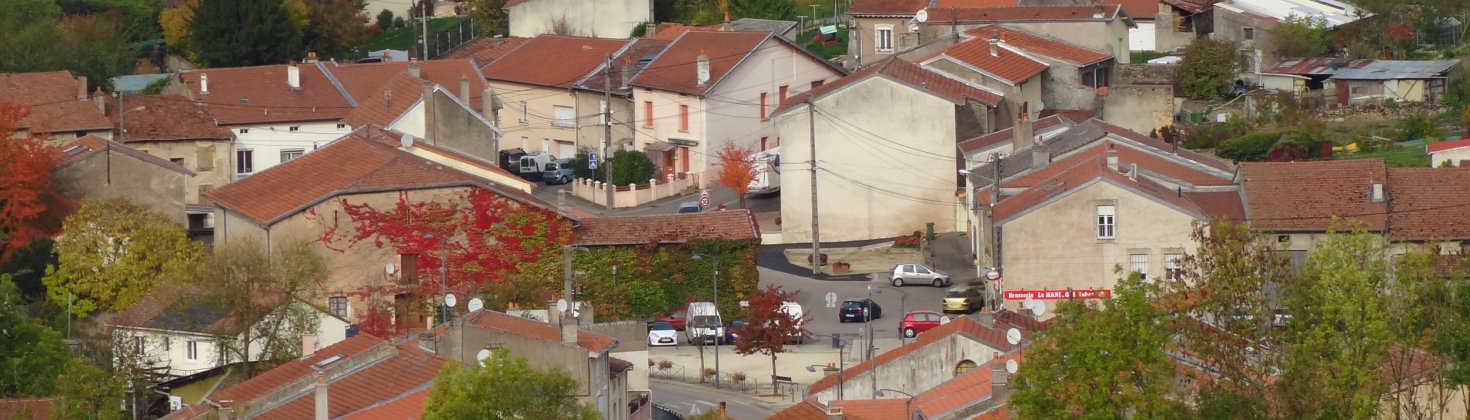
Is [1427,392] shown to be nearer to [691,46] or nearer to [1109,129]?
[1109,129]

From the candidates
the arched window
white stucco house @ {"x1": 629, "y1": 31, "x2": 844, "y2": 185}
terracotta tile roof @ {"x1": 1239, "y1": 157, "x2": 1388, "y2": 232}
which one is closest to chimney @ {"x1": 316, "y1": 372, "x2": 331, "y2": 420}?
the arched window

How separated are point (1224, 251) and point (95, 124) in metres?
46.7

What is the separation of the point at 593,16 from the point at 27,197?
34644mm

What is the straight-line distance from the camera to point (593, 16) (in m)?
99.9

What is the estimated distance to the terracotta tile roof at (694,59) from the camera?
8350cm

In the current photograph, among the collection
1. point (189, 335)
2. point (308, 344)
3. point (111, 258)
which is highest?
point (111, 258)

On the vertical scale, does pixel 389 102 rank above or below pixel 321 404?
above

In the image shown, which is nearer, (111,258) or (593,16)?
(111,258)

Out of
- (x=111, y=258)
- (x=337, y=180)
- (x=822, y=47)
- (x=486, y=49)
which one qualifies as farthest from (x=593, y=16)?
(x=337, y=180)

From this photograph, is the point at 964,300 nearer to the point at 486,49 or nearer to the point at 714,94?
the point at 714,94

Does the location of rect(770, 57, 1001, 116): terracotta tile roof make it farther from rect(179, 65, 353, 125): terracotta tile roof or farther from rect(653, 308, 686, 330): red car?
rect(179, 65, 353, 125): terracotta tile roof

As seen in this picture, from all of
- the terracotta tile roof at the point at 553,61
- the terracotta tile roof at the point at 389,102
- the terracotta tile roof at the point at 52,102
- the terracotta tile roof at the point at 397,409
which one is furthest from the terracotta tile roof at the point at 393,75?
the terracotta tile roof at the point at 397,409

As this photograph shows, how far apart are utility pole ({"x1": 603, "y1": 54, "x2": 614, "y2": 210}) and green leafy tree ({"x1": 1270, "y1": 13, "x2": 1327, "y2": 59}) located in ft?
74.0

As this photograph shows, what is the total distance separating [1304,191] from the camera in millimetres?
61531
